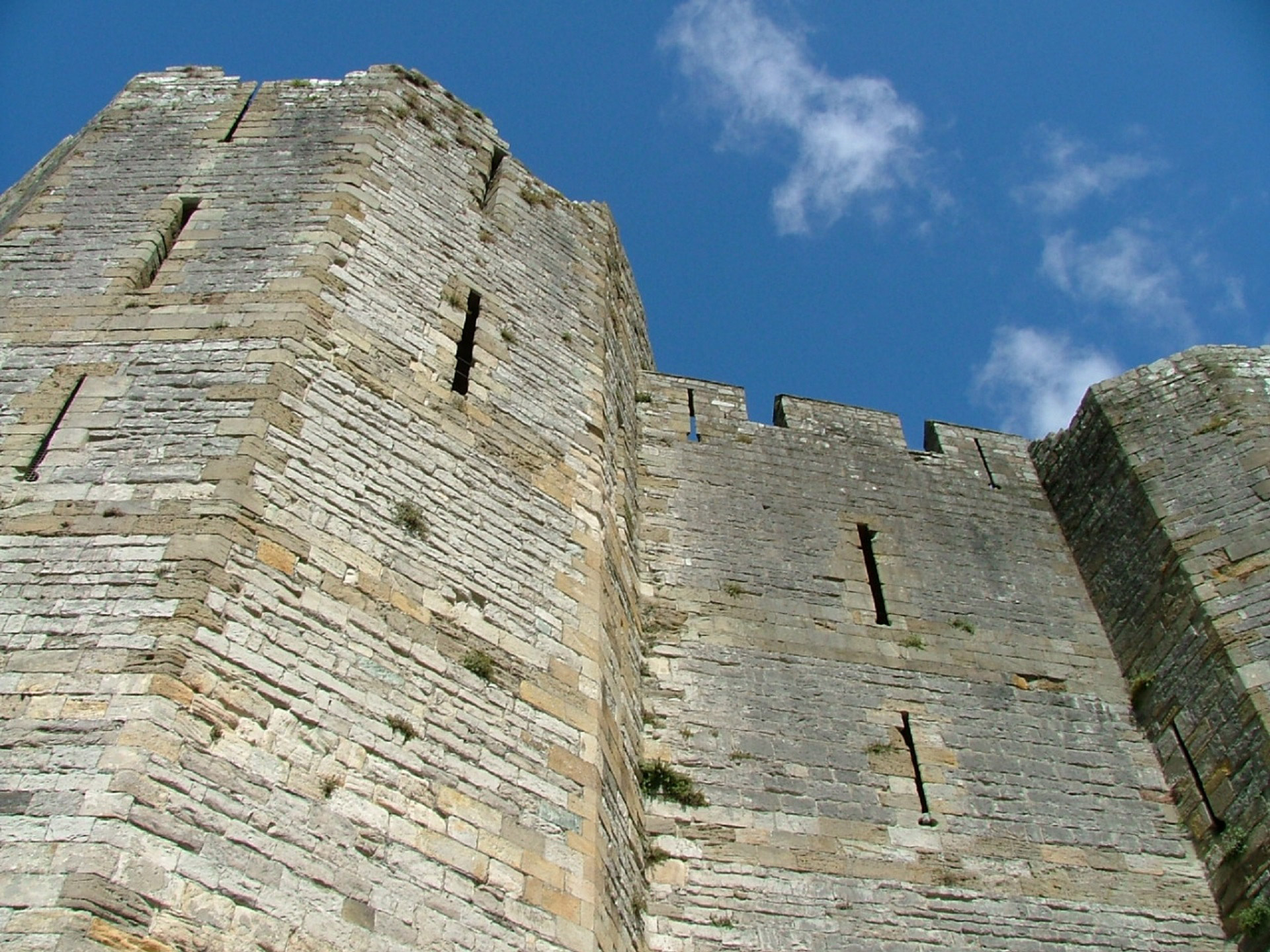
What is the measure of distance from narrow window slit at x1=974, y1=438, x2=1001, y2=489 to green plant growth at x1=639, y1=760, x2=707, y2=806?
4.57 meters

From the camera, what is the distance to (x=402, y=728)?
5.33 m

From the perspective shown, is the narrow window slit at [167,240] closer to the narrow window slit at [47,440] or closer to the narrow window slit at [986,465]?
the narrow window slit at [47,440]

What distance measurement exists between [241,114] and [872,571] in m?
5.88

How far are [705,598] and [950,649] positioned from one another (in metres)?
1.76

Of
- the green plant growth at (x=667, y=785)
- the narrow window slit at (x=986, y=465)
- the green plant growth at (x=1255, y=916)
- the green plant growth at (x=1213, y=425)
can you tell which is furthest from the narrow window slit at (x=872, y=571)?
the green plant growth at (x=1255, y=916)

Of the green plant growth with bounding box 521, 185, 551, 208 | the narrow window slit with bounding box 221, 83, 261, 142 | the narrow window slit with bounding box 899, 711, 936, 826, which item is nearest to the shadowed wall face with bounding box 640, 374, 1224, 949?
the narrow window slit with bounding box 899, 711, 936, 826

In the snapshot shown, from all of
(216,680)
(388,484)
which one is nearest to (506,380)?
(388,484)

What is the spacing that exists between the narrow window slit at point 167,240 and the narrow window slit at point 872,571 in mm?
5332

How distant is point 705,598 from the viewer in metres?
8.55

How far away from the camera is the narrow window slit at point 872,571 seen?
8844 mm

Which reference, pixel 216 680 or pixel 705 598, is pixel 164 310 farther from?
pixel 705 598

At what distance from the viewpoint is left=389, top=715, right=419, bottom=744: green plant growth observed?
530cm

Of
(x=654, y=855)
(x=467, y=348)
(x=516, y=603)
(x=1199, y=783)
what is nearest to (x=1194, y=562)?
(x=1199, y=783)

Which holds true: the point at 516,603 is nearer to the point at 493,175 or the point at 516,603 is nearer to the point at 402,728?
the point at 402,728
